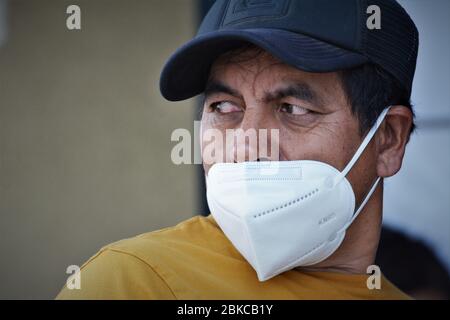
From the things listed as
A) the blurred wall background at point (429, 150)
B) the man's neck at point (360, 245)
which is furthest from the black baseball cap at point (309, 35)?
the blurred wall background at point (429, 150)

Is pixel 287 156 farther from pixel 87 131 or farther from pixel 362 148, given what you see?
pixel 87 131

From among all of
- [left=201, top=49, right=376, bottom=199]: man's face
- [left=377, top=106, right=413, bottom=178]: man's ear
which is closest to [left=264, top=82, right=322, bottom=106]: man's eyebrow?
[left=201, top=49, right=376, bottom=199]: man's face

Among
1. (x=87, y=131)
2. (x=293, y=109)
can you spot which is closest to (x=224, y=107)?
(x=293, y=109)

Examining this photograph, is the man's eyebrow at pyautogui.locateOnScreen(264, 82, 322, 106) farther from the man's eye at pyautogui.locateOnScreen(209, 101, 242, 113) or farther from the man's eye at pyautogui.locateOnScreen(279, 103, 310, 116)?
the man's eye at pyautogui.locateOnScreen(209, 101, 242, 113)

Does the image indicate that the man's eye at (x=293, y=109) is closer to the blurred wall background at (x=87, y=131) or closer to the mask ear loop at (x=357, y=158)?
the mask ear loop at (x=357, y=158)

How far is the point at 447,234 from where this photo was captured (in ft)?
12.9

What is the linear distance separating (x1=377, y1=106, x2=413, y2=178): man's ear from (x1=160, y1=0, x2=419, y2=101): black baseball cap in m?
0.10

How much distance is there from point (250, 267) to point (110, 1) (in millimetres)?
2617

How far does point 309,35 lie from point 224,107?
350mm

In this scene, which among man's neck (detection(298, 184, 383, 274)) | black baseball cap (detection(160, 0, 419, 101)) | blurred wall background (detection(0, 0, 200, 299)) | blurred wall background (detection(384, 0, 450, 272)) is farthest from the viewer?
blurred wall background (detection(0, 0, 200, 299))

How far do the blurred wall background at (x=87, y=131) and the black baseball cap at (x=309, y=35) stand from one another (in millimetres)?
Result: 1968

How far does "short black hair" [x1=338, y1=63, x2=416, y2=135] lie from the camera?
206 centimetres

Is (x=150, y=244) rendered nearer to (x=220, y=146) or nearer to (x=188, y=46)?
(x=220, y=146)
